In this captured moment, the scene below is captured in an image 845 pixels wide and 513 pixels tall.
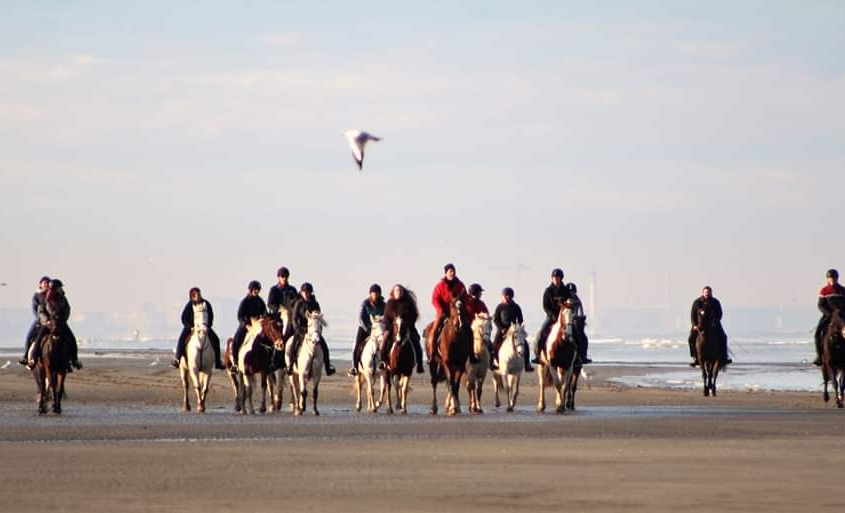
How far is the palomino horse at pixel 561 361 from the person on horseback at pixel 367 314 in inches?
105

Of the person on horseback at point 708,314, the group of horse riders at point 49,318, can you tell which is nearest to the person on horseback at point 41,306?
the group of horse riders at point 49,318

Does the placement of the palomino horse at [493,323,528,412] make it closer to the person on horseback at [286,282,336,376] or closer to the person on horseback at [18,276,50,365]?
the person on horseback at [286,282,336,376]

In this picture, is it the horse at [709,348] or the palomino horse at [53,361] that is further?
the horse at [709,348]

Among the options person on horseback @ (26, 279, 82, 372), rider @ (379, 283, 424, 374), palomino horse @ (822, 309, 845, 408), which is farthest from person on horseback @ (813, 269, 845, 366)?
person on horseback @ (26, 279, 82, 372)

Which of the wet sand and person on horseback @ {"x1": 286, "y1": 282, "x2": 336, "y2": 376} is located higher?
person on horseback @ {"x1": 286, "y1": 282, "x2": 336, "y2": 376}

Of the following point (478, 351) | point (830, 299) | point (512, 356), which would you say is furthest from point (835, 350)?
point (478, 351)

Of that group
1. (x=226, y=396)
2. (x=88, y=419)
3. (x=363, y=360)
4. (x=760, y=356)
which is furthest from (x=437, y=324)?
(x=760, y=356)

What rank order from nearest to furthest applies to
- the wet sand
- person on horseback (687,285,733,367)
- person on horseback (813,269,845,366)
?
the wet sand
person on horseback (813,269,845,366)
person on horseback (687,285,733,367)

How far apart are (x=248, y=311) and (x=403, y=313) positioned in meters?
2.52

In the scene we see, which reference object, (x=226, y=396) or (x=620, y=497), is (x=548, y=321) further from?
(x=620, y=497)

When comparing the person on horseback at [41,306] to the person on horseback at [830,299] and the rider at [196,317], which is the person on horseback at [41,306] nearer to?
the rider at [196,317]

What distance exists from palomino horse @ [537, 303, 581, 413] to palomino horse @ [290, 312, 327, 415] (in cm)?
352

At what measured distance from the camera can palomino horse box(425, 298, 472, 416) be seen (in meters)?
29.6

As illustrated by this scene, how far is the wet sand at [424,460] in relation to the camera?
14969mm
